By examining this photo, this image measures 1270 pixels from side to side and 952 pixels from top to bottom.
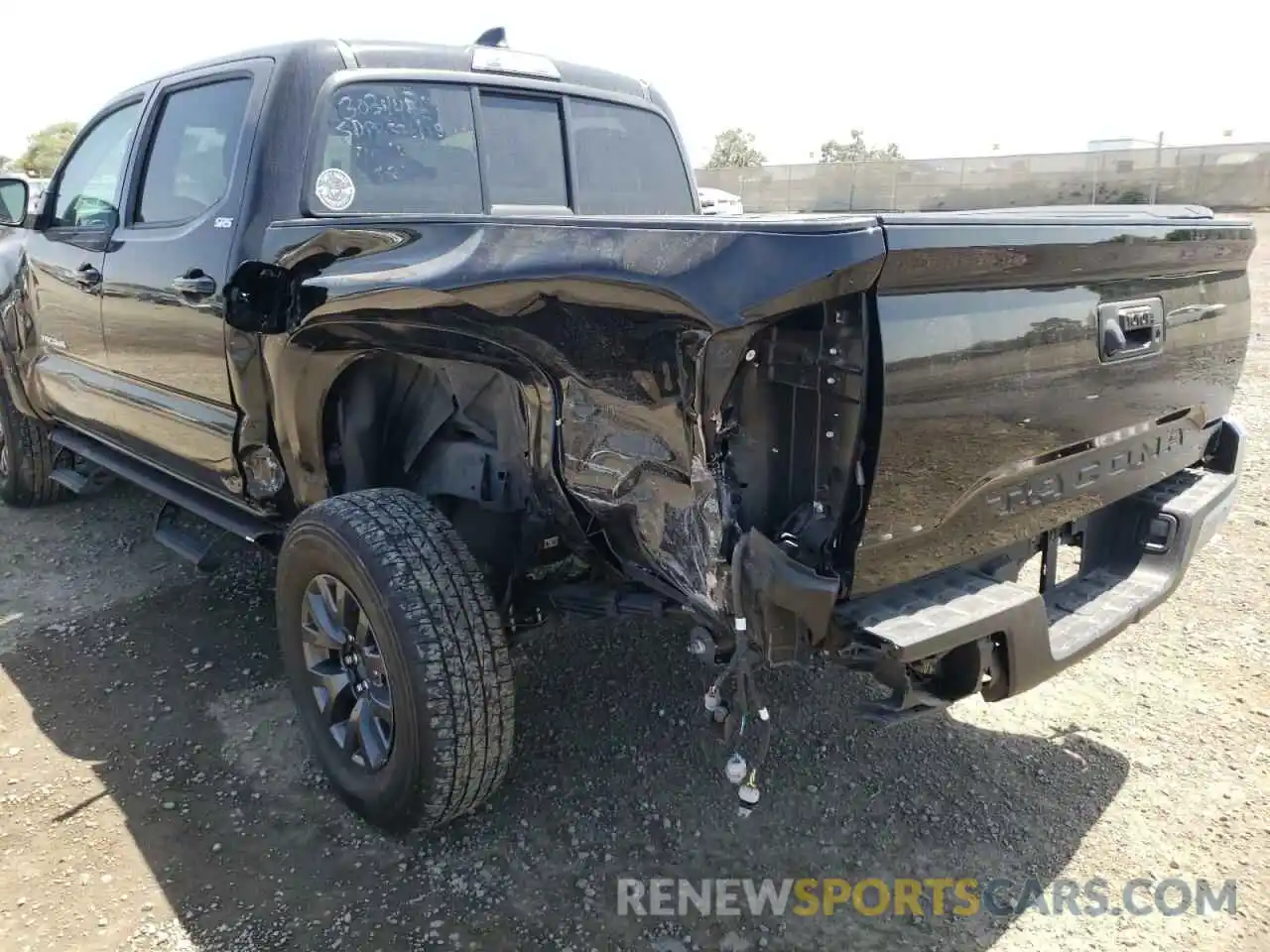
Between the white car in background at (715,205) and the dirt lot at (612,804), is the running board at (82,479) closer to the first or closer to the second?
the dirt lot at (612,804)

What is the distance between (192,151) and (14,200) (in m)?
1.84

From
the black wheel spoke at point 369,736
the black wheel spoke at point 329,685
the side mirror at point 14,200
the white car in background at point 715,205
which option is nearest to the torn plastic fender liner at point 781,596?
the white car in background at point 715,205

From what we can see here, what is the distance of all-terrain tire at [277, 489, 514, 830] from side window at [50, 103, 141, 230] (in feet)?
7.29

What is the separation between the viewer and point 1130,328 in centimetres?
233

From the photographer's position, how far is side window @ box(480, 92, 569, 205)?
3555 mm

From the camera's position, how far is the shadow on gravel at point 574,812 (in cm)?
245

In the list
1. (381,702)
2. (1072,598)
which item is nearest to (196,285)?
(381,702)

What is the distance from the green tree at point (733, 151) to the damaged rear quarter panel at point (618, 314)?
2287 inches

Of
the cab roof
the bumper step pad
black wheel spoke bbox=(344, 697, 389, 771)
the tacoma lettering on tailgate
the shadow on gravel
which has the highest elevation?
the cab roof

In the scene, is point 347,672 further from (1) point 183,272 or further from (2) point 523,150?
(2) point 523,150

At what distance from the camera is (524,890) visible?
8.39 ft

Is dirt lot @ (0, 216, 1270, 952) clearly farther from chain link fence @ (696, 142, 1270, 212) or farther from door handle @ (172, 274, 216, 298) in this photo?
chain link fence @ (696, 142, 1270, 212)

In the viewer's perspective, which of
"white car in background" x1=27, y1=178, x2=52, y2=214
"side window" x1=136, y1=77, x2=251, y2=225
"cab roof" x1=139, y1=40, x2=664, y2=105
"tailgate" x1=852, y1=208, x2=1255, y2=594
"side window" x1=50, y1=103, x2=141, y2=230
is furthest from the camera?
"white car in background" x1=27, y1=178, x2=52, y2=214

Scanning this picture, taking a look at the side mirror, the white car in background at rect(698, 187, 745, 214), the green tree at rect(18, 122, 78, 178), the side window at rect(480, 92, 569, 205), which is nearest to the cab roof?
the side window at rect(480, 92, 569, 205)
